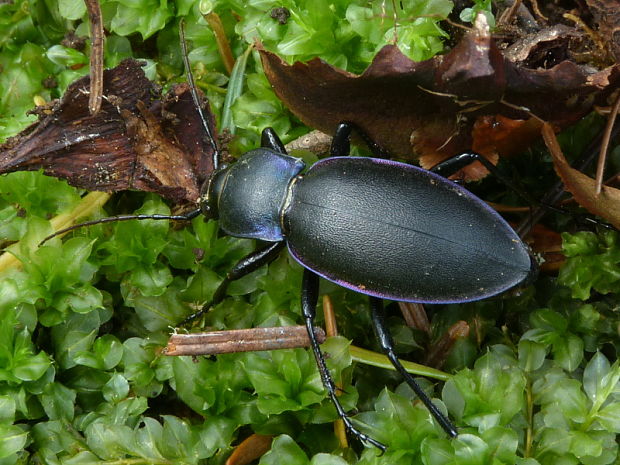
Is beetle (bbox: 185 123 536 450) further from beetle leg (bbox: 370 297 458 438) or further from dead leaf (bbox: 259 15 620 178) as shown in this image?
dead leaf (bbox: 259 15 620 178)

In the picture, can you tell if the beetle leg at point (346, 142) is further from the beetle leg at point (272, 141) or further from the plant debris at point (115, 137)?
the plant debris at point (115, 137)

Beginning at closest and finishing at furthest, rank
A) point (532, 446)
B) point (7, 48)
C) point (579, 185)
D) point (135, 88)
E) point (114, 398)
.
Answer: point (532, 446), point (579, 185), point (114, 398), point (135, 88), point (7, 48)

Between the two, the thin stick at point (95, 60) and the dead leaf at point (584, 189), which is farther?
the thin stick at point (95, 60)

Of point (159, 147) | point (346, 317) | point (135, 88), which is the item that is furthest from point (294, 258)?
point (135, 88)

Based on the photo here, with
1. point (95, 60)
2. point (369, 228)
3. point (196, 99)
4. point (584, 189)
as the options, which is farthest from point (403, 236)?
point (95, 60)

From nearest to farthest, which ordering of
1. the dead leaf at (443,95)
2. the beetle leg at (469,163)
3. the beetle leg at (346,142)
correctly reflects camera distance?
the dead leaf at (443,95)
the beetle leg at (469,163)
the beetle leg at (346,142)

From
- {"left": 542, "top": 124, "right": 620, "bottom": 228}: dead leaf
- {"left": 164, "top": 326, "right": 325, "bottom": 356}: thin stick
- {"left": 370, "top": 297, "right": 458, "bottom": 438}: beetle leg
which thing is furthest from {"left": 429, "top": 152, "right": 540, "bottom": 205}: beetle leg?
{"left": 164, "top": 326, "right": 325, "bottom": 356}: thin stick

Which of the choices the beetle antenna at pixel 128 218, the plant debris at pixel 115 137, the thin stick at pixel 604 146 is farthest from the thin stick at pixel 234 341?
the thin stick at pixel 604 146

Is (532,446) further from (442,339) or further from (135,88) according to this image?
(135,88)
